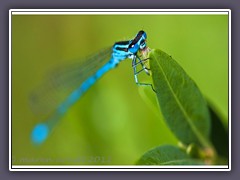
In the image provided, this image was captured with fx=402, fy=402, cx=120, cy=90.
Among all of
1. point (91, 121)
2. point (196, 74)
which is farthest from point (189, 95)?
point (91, 121)

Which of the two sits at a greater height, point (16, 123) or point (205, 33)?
point (205, 33)

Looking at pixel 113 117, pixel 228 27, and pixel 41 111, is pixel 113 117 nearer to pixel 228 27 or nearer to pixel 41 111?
pixel 41 111

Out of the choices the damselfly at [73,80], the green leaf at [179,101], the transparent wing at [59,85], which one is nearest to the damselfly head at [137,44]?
the damselfly at [73,80]

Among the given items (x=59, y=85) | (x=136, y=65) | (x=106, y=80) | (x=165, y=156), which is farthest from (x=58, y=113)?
(x=165, y=156)

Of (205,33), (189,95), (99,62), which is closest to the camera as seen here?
(189,95)

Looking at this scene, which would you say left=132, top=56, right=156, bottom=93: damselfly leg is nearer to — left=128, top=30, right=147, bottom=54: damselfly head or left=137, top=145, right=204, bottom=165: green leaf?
left=128, top=30, right=147, bottom=54: damselfly head

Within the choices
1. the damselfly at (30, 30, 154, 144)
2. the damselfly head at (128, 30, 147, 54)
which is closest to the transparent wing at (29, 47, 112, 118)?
the damselfly at (30, 30, 154, 144)
